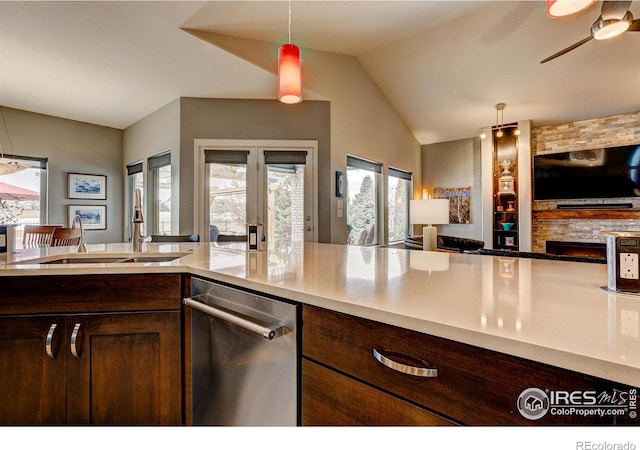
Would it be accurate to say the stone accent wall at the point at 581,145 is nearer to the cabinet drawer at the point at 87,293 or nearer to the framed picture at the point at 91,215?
the cabinet drawer at the point at 87,293

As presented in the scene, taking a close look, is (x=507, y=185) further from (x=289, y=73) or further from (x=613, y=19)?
(x=289, y=73)

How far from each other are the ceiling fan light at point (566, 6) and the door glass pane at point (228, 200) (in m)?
3.21

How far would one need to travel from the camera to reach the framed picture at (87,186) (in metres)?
4.64

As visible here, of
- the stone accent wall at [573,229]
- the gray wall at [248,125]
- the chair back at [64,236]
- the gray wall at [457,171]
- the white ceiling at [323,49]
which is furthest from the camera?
the gray wall at [457,171]

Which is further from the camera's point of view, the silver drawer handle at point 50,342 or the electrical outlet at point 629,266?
the silver drawer handle at point 50,342

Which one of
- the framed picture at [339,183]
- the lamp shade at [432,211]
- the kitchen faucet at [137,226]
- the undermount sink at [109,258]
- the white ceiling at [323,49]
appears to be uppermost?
the white ceiling at [323,49]

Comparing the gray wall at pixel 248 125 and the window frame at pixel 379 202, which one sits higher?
the gray wall at pixel 248 125

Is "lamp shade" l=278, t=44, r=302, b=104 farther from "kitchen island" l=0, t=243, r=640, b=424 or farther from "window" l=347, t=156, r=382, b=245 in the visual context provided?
"window" l=347, t=156, r=382, b=245

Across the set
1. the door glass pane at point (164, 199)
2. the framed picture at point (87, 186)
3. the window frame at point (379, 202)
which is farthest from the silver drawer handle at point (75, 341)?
the framed picture at point (87, 186)

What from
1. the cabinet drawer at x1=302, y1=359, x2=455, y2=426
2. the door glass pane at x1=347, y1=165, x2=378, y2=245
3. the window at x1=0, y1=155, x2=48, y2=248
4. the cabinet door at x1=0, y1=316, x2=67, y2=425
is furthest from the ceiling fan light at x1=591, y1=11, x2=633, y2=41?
the window at x1=0, y1=155, x2=48, y2=248

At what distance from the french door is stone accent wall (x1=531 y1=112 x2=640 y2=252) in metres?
4.00

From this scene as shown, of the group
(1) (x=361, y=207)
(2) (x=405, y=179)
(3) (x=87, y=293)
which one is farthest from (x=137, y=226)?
(2) (x=405, y=179)

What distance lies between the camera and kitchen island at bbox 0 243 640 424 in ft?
1.56

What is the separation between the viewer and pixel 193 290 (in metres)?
1.16
